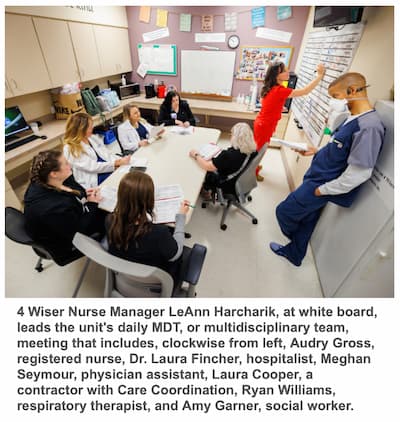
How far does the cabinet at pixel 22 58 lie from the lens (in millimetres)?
Answer: 2301

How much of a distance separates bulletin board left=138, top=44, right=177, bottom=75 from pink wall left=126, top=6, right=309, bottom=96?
8 centimetres

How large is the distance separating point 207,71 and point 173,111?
172cm

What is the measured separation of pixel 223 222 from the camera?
2.44 m

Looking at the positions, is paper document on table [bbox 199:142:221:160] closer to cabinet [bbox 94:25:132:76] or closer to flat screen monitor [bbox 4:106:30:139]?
flat screen monitor [bbox 4:106:30:139]

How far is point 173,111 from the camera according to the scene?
3.11 meters

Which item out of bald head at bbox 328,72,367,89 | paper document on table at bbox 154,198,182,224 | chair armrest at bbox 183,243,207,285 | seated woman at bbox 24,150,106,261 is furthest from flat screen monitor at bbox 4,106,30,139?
bald head at bbox 328,72,367,89

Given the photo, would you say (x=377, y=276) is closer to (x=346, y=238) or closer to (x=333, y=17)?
(x=346, y=238)

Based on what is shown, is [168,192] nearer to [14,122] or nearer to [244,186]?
[244,186]

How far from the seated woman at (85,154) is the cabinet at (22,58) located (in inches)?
46.9

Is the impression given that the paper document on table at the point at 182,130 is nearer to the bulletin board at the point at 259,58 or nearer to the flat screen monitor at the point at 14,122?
the flat screen monitor at the point at 14,122

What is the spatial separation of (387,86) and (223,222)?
1670mm
